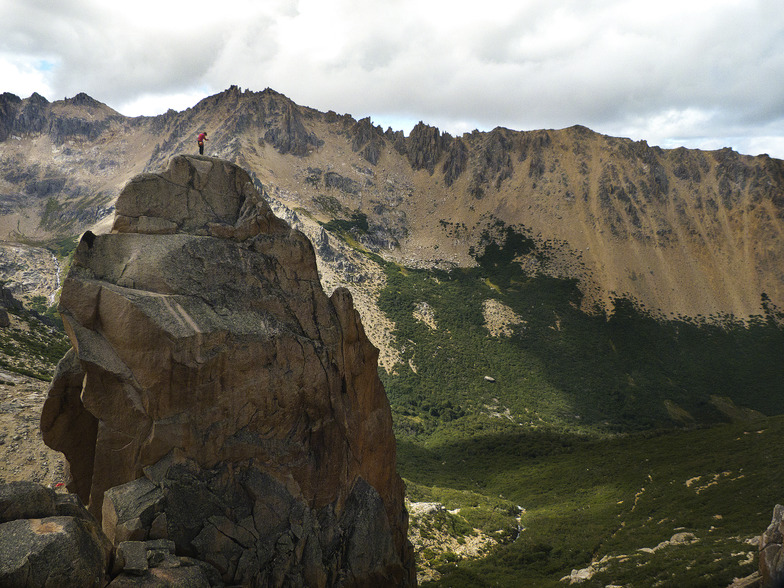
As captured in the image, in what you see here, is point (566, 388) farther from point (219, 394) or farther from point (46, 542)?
point (46, 542)

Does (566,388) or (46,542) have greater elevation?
(46,542)

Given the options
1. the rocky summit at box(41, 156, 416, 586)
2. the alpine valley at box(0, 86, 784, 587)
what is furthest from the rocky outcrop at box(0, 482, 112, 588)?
the alpine valley at box(0, 86, 784, 587)

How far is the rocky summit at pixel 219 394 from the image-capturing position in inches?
729

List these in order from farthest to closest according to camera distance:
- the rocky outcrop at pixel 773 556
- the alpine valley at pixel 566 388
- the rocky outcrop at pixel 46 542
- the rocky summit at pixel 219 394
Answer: the alpine valley at pixel 566 388 → the rocky outcrop at pixel 773 556 → the rocky summit at pixel 219 394 → the rocky outcrop at pixel 46 542

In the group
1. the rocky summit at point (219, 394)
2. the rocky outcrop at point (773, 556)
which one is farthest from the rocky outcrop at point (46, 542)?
the rocky outcrop at point (773, 556)

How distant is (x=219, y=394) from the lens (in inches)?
789

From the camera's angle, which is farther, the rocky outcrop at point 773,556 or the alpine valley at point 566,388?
the alpine valley at point 566,388

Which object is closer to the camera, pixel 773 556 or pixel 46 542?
pixel 46 542

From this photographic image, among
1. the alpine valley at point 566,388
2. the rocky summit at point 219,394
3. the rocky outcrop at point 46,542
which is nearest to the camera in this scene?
the rocky outcrop at point 46,542

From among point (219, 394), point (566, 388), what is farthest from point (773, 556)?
point (566, 388)

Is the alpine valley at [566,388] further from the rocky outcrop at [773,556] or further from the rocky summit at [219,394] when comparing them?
the rocky outcrop at [773,556]

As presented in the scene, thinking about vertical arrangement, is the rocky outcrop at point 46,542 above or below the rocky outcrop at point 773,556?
above

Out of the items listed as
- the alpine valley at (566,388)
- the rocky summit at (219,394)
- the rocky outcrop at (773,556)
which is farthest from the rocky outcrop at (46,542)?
the rocky outcrop at (773,556)

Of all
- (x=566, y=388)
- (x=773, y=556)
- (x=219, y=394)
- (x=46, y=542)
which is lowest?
(x=566, y=388)
